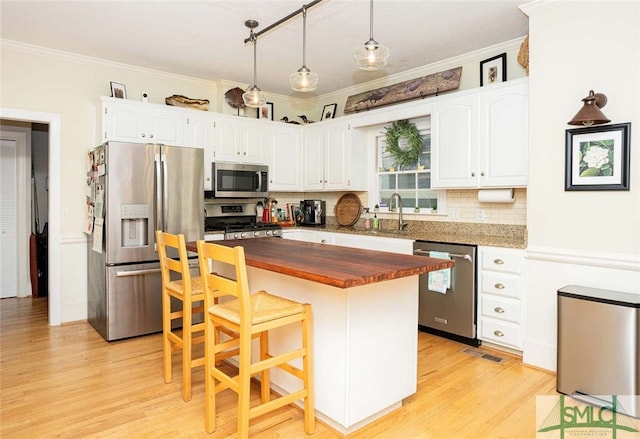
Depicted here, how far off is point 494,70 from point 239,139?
2825 millimetres

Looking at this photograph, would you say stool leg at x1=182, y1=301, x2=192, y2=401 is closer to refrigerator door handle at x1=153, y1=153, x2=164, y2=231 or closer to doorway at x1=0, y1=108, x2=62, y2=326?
refrigerator door handle at x1=153, y1=153, x2=164, y2=231

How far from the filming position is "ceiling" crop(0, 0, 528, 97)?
306 centimetres

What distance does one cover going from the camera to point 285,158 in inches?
209

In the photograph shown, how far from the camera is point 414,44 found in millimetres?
3789

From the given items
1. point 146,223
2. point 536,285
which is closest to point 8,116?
point 146,223

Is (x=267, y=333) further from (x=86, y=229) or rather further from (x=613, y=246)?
(x=86, y=229)

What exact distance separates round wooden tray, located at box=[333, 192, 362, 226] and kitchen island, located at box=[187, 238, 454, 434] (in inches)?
104

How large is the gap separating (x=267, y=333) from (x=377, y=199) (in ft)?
9.40

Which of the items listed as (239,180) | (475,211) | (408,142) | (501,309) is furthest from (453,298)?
(239,180)

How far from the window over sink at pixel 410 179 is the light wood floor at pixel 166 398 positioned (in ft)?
5.10

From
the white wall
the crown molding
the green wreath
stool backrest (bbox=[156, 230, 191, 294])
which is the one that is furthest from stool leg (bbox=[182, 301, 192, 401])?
the crown molding

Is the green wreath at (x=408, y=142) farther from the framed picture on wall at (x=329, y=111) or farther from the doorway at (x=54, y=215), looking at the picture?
the doorway at (x=54, y=215)

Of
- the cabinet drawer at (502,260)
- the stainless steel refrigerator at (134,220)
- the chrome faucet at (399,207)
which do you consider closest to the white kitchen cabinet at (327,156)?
the chrome faucet at (399,207)

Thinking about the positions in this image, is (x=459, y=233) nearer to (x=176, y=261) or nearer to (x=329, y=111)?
(x=329, y=111)
